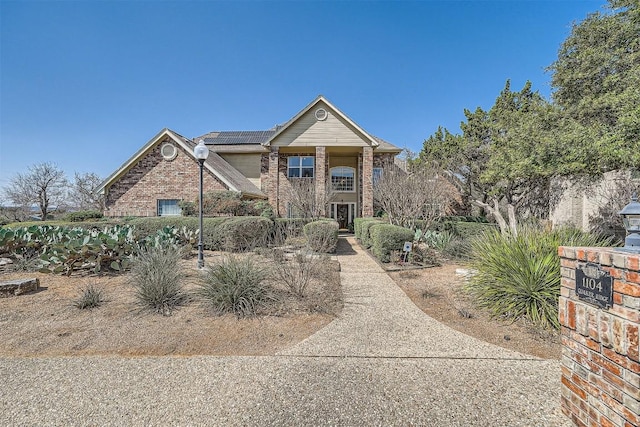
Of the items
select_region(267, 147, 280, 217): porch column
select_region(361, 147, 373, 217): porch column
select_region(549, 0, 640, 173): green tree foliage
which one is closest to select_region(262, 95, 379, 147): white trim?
select_region(361, 147, 373, 217): porch column

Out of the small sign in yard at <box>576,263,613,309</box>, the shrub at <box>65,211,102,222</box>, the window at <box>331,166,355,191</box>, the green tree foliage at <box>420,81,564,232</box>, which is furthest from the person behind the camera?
the window at <box>331,166,355,191</box>

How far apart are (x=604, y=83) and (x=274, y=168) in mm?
16265

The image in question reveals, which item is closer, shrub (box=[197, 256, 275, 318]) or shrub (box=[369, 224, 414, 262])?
shrub (box=[197, 256, 275, 318])

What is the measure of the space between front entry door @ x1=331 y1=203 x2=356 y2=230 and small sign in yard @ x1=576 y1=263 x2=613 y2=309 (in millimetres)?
19679

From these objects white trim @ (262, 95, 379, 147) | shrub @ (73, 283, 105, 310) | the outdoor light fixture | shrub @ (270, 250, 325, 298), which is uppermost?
white trim @ (262, 95, 379, 147)

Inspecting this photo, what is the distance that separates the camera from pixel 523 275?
15.9 feet

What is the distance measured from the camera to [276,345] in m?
3.86

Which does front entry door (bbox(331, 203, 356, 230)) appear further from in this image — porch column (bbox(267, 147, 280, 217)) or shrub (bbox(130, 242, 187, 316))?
shrub (bbox(130, 242, 187, 316))

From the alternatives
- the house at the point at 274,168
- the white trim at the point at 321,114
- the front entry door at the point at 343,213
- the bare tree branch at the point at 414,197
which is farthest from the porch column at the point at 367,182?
the bare tree branch at the point at 414,197

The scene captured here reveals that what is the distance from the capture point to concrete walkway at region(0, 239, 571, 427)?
2.50 meters

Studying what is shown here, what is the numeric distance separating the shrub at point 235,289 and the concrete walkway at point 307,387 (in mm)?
1463

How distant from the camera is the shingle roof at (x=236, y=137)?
22928 mm

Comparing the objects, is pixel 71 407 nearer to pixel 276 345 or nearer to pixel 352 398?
pixel 276 345

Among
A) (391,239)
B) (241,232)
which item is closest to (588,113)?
(391,239)
